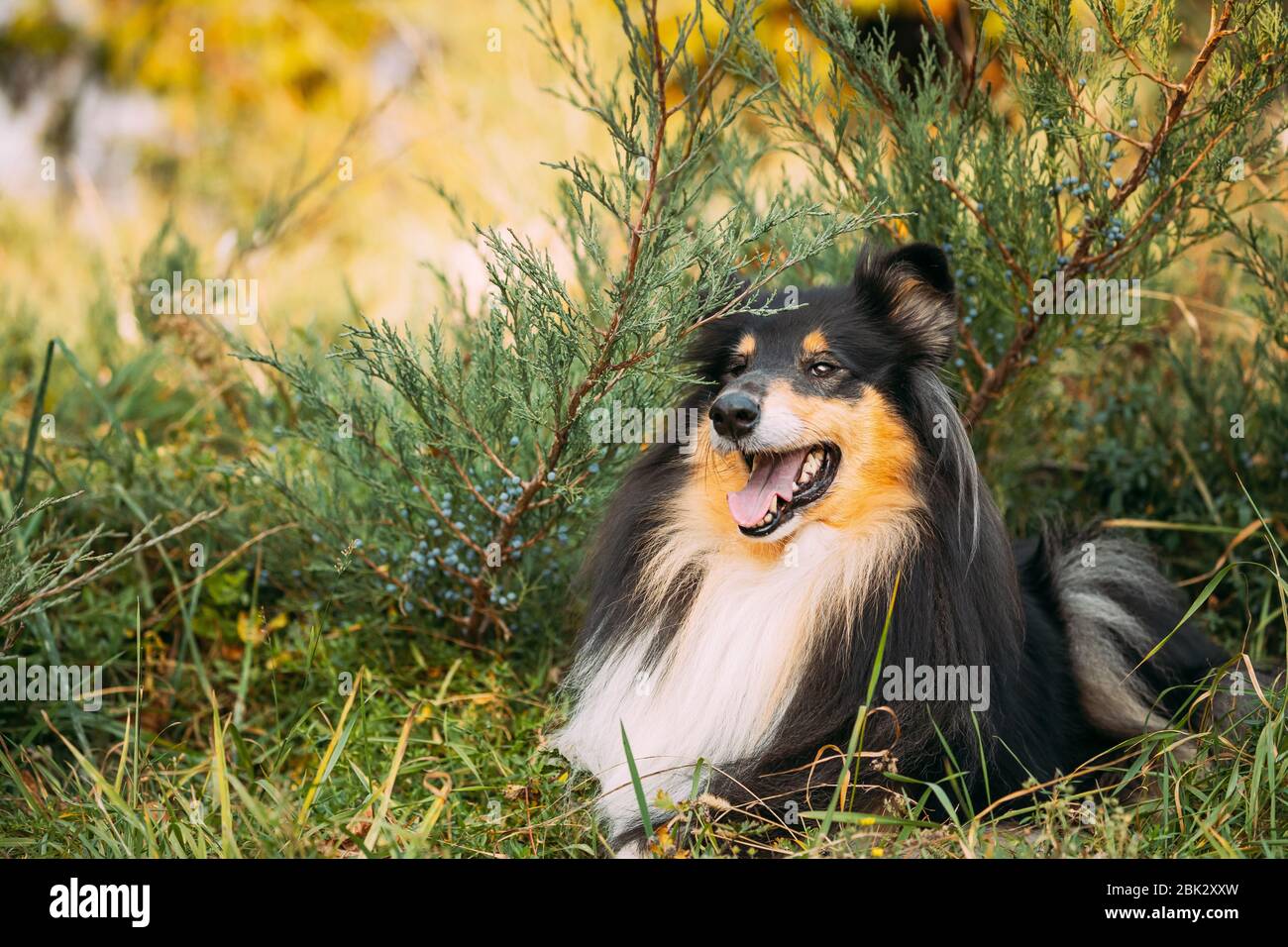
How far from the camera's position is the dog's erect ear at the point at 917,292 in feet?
10.6

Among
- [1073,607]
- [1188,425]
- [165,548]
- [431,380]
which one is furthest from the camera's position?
[1188,425]

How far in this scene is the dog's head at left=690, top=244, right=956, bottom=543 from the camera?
3154 mm

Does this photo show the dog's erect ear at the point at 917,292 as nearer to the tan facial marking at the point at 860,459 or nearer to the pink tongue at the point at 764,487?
the tan facial marking at the point at 860,459

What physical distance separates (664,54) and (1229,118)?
6.75 ft

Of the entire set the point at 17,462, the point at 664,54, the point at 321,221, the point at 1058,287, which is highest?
the point at 321,221

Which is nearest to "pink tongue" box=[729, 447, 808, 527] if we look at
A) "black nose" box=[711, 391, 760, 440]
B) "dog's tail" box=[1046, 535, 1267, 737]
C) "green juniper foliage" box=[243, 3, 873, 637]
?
"black nose" box=[711, 391, 760, 440]

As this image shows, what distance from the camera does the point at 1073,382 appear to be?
5.53 meters

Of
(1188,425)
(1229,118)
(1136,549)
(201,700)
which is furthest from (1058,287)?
(201,700)

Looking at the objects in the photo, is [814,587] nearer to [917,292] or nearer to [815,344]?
[815,344]

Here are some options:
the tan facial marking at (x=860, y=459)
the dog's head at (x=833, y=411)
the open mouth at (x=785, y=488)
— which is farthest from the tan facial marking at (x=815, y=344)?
the open mouth at (x=785, y=488)

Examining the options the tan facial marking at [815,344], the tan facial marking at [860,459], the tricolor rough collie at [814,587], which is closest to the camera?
the tricolor rough collie at [814,587]

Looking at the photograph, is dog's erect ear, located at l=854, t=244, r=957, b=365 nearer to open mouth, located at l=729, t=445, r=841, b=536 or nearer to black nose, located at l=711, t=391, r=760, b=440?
open mouth, located at l=729, t=445, r=841, b=536

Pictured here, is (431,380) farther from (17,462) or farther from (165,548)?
(17,462)

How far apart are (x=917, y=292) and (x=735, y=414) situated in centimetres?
65
